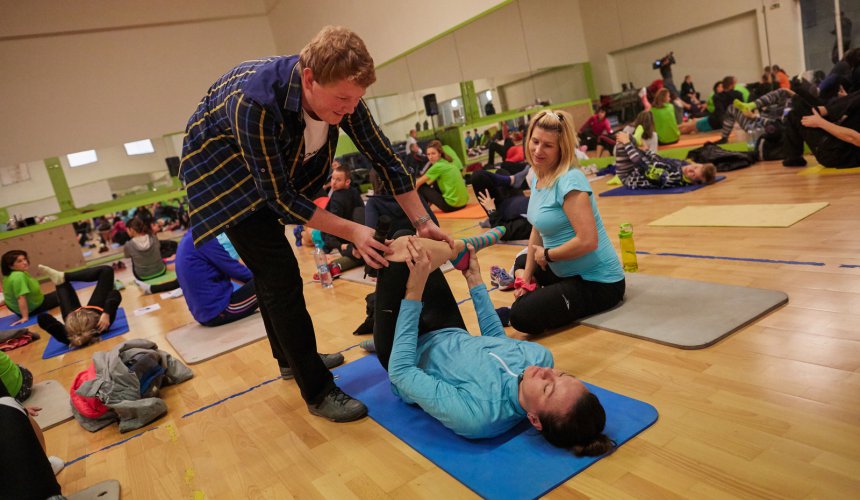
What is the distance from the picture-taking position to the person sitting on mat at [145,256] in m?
6.50

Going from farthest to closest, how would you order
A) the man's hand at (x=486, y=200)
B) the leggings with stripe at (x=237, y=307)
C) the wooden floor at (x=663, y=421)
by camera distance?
the man's hand at (x=486, y=200) < the leggings with stripe at (x=237, y=307) < the wooden floor at (x=663, y=421)

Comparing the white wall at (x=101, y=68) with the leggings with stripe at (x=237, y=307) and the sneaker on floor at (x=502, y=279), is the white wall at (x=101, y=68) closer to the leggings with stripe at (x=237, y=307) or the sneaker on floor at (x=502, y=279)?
the leggings with stripe at (x=237, y=307)

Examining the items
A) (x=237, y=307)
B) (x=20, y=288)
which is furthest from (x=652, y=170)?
(x=20, y=288)

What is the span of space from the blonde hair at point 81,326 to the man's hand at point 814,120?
244 inches

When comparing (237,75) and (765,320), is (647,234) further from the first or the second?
(237,75)

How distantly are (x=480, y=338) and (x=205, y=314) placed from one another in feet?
8.92

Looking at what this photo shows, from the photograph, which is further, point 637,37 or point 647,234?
point 637,37

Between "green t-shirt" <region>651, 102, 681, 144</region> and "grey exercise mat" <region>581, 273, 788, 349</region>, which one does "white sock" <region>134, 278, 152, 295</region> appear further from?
"green t-shirt" <region>651, 102, 681, 144</region>

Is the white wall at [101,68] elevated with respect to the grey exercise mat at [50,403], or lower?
elevated

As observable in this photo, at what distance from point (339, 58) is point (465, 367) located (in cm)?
115

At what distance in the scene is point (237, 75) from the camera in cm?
204

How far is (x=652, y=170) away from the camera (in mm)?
5781

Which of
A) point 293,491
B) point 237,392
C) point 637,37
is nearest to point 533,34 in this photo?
point 637,37

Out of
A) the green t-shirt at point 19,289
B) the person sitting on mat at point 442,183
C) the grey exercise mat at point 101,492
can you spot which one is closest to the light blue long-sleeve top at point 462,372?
the grey exercise mat at point 101,492
